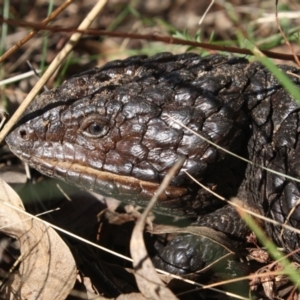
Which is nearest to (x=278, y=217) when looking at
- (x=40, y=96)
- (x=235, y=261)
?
(x=235, y=261)

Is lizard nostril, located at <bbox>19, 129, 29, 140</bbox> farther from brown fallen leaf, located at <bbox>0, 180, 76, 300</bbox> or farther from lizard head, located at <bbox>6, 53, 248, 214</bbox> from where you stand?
brown fallen leaf, located at <bbox>0, 180, 76, 300</bbox>

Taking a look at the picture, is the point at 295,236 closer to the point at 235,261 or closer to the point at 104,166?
the point at 235,261

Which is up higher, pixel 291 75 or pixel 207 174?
pixel 291 75

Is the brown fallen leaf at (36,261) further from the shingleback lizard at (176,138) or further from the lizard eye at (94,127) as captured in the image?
the lizard eye at (94,127)

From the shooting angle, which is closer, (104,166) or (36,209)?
(104,166)

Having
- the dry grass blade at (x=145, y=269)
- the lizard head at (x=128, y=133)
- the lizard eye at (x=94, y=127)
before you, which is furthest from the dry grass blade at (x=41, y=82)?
the dry grass blade at (x=145, y=269)
